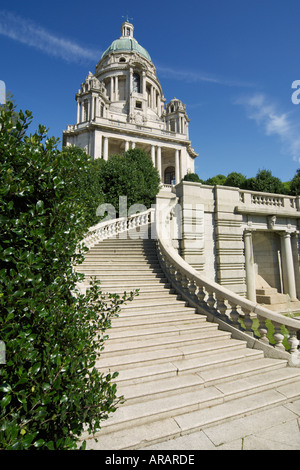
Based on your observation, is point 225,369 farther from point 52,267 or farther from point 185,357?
point 52,267

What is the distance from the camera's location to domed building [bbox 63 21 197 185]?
145 feet

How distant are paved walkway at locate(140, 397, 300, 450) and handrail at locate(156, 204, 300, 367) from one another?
1.89 metres

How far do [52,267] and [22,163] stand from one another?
3.82ft

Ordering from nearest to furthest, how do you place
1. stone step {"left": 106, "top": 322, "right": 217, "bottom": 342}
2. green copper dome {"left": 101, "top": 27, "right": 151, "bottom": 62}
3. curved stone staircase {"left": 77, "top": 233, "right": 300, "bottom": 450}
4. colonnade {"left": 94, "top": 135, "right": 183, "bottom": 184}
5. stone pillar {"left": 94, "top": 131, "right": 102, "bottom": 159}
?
curved stone staircase {"left": 77, "top": 233, "right": 300, "bottom": 450} < stone step {"left": 106, "top": 322, "right": 217, "bottom": 342} < stone pillar {"left": 94, "top": 131, "right": 102, "bottom": 159} < colonnade {"left": 94, "top": 135, "right": 183, "bottom": 184} < green copper dome {"left": 101, "top": 27, "right": 151, "bottom": 62}

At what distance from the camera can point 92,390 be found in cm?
221

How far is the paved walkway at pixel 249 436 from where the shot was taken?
316 centimetres

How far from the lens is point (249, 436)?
334 centimetres

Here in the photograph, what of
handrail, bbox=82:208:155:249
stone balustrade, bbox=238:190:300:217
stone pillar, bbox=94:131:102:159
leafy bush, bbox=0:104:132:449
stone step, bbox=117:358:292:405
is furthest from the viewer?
stone pillar, bbox=94:131:102:159

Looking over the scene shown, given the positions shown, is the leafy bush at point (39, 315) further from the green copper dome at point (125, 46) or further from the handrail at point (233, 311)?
the green copper dome at point (125, 46)

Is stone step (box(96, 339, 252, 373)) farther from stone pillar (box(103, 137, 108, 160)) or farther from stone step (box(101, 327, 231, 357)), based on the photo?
stone pillar (box(103, 137, 108, 160))

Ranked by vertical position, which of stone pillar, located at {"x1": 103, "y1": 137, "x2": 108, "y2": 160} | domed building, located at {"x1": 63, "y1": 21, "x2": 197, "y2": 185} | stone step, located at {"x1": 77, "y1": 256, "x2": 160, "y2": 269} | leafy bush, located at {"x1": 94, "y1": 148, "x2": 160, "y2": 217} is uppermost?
domed building, located at {"x1": 63, "y1": 21, "x2": 197, "y2": 185}

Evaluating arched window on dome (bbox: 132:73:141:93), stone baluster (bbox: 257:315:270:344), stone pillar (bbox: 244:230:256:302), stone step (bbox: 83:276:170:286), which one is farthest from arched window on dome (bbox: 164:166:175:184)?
stone baluster (bbox: 257:315:270:344)

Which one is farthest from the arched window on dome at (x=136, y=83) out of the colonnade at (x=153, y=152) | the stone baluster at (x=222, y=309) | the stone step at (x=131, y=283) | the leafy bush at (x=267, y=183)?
the stone baluster at (x=222, y=309)

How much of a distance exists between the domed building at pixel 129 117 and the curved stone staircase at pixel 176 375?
134ft
